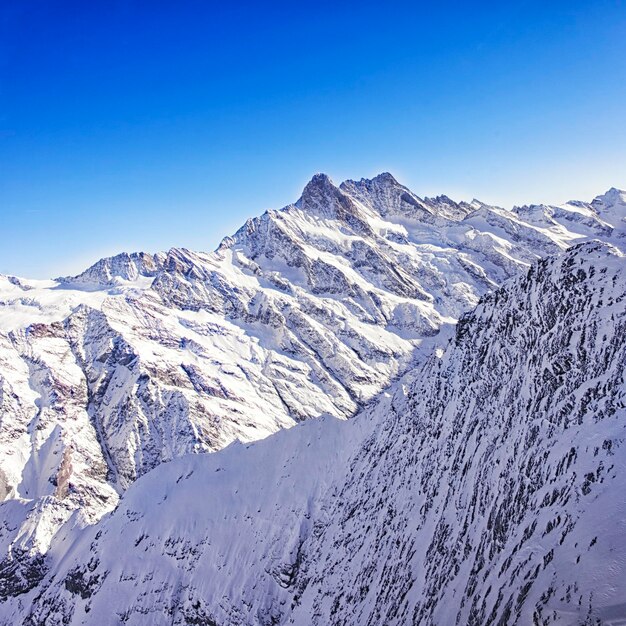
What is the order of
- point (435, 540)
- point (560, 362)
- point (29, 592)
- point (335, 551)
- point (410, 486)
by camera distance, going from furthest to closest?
point (29, 592) → point (335, 551) → point (410, 486) → point (435, 540) → point (560, 362)

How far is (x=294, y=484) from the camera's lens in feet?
339

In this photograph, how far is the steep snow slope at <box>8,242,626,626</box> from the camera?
4081 cm

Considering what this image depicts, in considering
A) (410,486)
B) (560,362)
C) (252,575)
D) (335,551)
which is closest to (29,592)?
(252,575)

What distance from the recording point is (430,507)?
66.3m

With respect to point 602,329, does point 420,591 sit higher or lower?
lower

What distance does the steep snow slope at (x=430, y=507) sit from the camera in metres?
40.8

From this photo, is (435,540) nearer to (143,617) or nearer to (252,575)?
(252,575)

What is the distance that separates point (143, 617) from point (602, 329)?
8678cm

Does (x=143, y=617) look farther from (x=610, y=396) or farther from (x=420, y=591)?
(x=610, y=396)

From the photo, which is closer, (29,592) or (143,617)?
(143,617)

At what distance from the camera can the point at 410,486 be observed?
7388 cm

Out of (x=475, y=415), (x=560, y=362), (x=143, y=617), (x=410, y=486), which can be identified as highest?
(x=560, y=362)

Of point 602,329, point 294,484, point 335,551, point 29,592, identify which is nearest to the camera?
point 602,329

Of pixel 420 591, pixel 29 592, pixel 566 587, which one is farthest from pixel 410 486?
pixel 29 592
